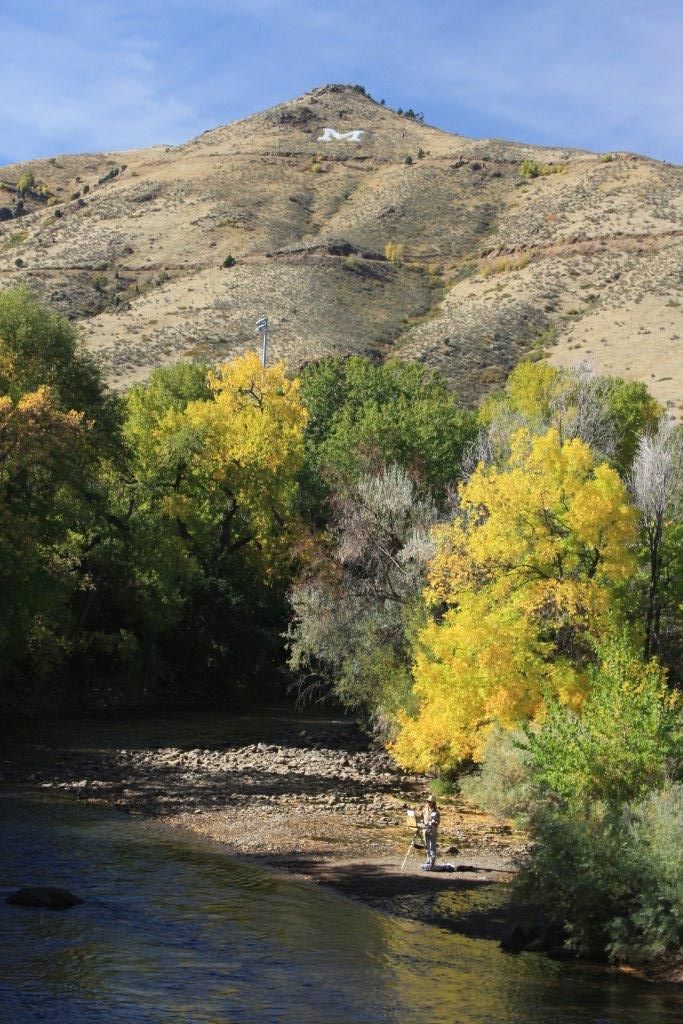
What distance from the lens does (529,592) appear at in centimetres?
2842

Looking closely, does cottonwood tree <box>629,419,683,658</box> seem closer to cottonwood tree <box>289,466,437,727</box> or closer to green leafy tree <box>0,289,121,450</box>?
cottonwood tree <box>289,466,437,727</box>

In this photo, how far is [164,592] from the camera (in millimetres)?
45531

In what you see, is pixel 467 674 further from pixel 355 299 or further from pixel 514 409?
pixel 355 299

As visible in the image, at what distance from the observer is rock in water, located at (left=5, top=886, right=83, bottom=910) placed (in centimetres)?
1891

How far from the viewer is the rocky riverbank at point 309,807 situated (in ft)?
70.7

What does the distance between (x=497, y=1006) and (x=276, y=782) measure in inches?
617

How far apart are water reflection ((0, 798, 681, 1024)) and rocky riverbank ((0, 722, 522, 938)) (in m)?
1.25

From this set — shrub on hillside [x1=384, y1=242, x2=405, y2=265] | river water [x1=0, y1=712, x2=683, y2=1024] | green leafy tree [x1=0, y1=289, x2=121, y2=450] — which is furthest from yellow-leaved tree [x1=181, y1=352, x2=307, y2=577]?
shrub on hillside [x1=384, y1=242, x2=405, y2=265]

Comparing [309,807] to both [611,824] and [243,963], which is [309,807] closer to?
[611,824]

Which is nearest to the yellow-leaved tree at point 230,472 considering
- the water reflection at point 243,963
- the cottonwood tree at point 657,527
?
the cottonwood tree at point 657,527

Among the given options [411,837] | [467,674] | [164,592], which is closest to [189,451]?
[164,592]

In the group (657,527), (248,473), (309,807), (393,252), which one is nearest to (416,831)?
(309,807)

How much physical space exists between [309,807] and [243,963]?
36.5 ft

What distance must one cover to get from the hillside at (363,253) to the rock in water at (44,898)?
6671cm
